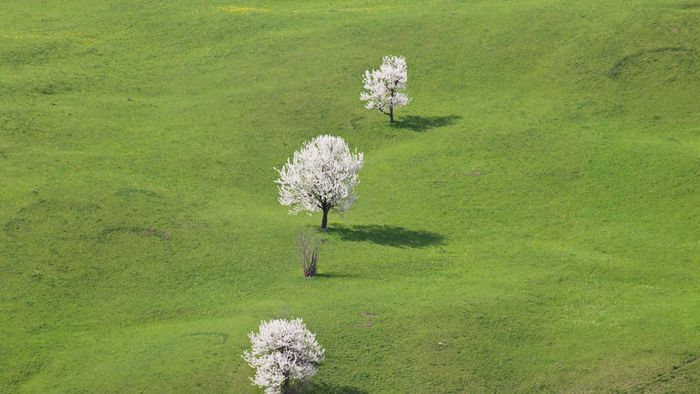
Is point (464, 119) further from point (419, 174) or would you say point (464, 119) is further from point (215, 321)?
point (215, 321)

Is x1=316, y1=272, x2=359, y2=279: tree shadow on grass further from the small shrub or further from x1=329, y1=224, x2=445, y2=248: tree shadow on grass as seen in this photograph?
x1=329, y1=224, x2=445, y2=248: tree shadow on grass

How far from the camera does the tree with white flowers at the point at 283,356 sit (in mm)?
63094

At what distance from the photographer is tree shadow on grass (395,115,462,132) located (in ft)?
344

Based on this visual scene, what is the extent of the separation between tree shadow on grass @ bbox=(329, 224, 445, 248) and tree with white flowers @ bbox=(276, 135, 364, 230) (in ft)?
7.03

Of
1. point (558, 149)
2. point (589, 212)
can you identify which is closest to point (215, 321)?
point (589, 212)

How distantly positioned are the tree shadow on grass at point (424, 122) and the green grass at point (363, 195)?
0.39 metres

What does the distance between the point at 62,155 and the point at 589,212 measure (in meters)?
49.7

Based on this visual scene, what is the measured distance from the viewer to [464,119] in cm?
10569

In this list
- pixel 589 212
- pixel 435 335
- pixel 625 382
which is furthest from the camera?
pixel 589 212

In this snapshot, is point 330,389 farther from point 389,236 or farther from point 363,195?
point 363,195

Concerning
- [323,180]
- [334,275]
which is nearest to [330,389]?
[334,275]

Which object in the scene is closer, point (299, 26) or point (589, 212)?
point (589, 212)

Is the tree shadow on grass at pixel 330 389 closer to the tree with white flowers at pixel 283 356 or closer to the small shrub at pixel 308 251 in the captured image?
the tree with white flowers at pixel 283 356

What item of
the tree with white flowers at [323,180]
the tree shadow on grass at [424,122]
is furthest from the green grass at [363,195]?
the tree with white flowers at [323,180]
